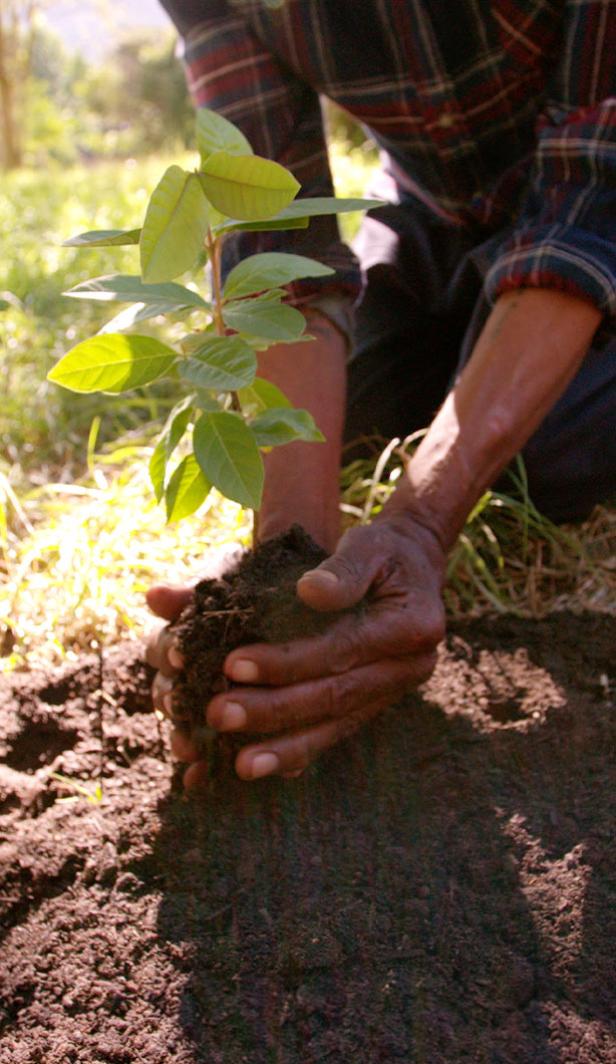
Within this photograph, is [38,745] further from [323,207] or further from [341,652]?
[323,207]

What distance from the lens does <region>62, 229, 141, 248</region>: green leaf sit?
977 mm

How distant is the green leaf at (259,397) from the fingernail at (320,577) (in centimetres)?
22

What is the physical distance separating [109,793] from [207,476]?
0.56 metres

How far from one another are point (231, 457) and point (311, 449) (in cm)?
60

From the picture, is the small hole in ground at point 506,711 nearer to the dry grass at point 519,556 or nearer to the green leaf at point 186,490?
the dry grass at point 519,556

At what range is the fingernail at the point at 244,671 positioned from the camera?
3.95 feet

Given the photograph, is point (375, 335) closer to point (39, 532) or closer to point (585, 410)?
point (585, 410)

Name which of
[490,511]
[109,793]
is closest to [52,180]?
[490,511]

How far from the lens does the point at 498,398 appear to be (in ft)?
5.02

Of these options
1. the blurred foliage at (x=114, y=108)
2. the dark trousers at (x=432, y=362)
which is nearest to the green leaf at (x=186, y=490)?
the dark trousers at (x=432, y=362)

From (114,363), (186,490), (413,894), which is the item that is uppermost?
(114,363)

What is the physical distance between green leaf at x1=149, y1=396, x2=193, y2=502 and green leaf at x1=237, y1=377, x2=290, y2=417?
87mm

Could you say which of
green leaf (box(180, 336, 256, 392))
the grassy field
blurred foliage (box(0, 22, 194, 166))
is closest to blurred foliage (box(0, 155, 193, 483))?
the grassy field

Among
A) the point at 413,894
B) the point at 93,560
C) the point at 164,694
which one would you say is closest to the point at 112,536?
the point at 93,560
